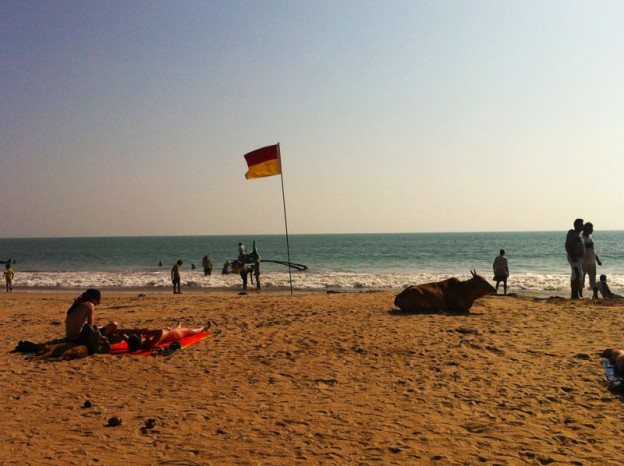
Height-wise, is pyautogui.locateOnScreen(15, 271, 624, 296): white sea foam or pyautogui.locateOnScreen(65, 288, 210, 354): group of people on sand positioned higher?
pyautogui.locateOnScreen(65, 288, 210, 354): group of people on sand

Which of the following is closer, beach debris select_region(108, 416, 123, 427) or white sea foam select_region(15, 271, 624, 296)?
beach debris select_region(108, 416, 123, 427)

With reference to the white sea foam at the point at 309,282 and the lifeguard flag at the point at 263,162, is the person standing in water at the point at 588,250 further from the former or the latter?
the lifeguard flag at the point at 263,162

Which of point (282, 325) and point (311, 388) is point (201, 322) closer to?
point (282, 325)

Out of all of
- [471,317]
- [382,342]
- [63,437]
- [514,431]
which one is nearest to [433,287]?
[471,317]

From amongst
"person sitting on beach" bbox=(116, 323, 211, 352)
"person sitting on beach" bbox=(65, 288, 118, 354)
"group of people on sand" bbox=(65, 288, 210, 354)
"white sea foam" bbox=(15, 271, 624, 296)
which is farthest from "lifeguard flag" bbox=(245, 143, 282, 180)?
"person sitting on beach" bbox=(65, 288, 118, 354)

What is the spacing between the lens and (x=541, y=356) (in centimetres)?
800

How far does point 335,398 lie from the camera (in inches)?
242

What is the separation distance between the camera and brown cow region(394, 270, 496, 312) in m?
12.5

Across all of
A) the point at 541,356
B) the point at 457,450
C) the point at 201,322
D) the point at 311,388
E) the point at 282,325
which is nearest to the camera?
the point at 457,450

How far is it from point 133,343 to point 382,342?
4555 millimetres

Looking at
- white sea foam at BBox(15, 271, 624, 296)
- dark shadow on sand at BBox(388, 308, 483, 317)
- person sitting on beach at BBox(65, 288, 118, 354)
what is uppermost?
person sitting on beach at BBox(65, 288, 118, 354)

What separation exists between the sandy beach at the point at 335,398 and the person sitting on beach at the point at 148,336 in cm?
55

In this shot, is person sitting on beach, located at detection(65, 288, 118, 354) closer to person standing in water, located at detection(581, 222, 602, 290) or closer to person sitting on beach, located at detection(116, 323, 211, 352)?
person sitting on beach, located at detection(116, 323, 211, 352)

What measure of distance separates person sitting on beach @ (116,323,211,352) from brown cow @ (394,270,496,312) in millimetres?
5790
